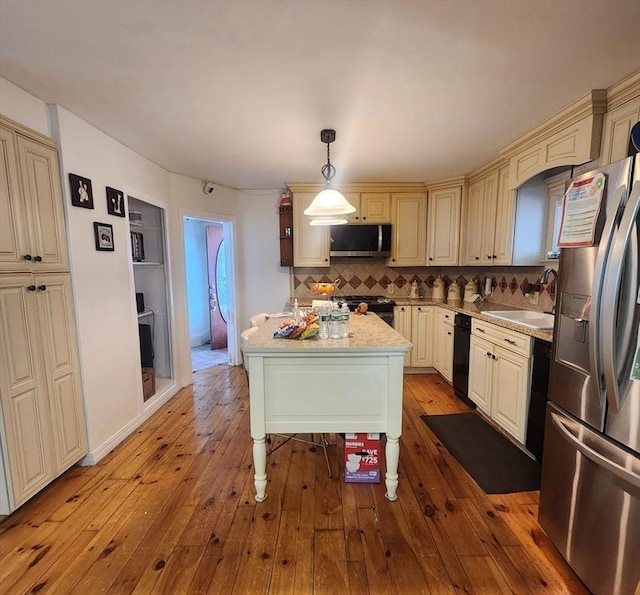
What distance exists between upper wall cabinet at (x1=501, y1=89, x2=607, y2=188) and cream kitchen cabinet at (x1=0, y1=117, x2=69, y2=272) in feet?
10.8

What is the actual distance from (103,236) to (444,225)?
3.50 m

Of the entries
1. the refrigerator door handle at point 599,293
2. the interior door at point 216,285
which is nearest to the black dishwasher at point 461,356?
the refrigerator door handle at point 599,293

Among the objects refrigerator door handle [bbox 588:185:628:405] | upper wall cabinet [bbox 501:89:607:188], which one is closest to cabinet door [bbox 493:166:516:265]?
upper wall cabinet [bbox 501:89:607:188]

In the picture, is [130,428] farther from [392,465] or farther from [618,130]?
[618,130]

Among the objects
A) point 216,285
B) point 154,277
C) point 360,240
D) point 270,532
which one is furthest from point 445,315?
point 216,285

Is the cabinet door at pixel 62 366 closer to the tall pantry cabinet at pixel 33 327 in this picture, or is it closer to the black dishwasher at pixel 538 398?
the tall pantry cabinet at pixel 33 327

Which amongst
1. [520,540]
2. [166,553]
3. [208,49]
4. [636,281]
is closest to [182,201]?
[208,49]

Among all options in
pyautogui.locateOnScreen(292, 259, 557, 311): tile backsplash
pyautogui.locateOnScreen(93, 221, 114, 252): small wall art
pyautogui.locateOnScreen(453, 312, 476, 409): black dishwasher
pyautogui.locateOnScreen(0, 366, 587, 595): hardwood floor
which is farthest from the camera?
pyautogui.locateOnScreen(292, 259, 557, 311): tile backsplash

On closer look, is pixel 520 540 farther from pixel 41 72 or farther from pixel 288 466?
pixel 41 72

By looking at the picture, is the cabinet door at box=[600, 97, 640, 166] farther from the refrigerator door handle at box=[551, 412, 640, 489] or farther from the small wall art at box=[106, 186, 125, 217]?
the small wall art at box=[106, 186, 125, 217]

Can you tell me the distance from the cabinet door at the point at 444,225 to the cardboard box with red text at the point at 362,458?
103 inches

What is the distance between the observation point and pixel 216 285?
5.47 m

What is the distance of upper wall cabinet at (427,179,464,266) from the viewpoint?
371 centimetres

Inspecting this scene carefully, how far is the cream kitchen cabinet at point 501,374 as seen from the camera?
7.25 ft
